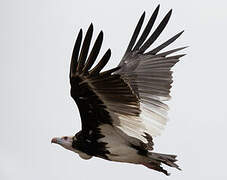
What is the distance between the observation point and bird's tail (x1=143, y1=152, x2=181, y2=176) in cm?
1042

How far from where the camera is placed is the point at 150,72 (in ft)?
39.2

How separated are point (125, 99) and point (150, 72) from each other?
2.73 meters

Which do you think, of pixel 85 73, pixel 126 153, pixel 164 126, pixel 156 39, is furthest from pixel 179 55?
pixel 85 73

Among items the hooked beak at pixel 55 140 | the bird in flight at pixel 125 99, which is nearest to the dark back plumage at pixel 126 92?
the bird in flight at pixel 125 99

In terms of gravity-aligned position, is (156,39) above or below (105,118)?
above

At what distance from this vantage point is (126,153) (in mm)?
10305

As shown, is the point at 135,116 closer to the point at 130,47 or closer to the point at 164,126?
the point at 164,126

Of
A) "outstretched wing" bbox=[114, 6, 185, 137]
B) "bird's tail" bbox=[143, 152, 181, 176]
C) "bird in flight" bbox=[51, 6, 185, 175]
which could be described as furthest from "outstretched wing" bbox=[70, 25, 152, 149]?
"outstretched wing" bbox=[114, 6, 185, 137]

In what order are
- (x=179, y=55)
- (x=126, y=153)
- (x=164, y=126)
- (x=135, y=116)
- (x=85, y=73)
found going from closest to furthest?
(x=85, y=73)
(x=135, y=116)
(x=126, y=153)
(x=164, y=126)
(x=179, y=55)

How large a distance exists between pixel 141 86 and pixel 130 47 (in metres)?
1.15

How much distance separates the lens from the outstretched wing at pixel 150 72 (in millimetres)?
11234

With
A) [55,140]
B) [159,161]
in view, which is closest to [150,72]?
Answer: [159,161]

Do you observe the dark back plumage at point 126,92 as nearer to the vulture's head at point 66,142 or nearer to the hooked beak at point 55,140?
the vulture's head at point 66,142

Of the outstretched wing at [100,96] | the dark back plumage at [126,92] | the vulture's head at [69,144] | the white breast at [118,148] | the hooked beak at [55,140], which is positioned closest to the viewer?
the outstretched wing at [100,96]
